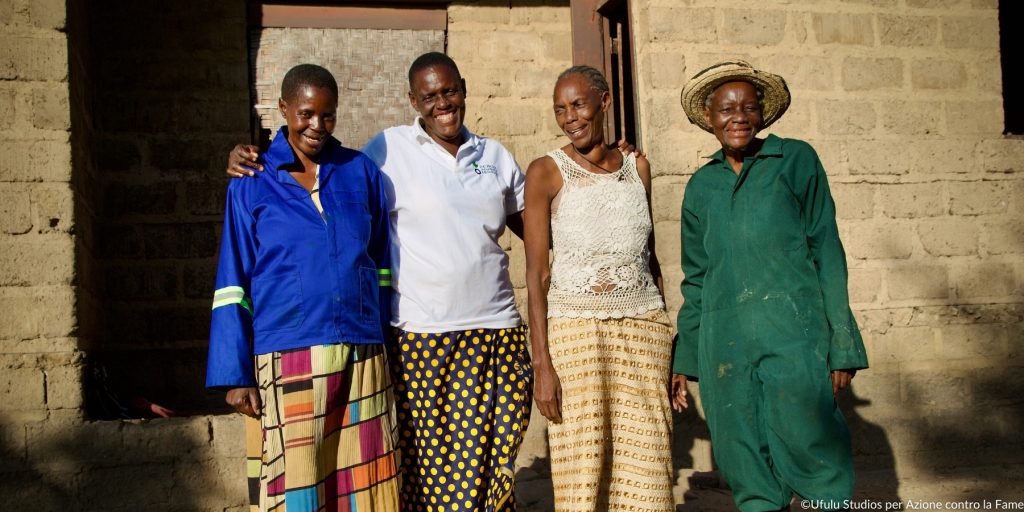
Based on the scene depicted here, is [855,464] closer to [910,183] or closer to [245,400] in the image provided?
[910,183]

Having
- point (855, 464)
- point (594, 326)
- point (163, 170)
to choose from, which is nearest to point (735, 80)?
point (594, 326)

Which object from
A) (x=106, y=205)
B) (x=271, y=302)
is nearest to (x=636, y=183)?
(x=271, y=302)

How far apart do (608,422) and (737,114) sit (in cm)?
117

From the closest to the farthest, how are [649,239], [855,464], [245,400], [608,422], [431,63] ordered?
1. [245,400]
2. [608,422]
3. [431,63]
4. [649,239]
5. [855,464]

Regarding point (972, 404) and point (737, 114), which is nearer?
point (737, 114)

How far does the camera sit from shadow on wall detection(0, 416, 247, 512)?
4023 millimetres

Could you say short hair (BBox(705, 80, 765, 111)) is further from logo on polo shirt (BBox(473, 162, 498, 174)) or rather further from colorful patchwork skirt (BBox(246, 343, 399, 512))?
colorful patchwork skirt (BBox(246, 343, 399, 512))

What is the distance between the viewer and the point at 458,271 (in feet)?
10.5

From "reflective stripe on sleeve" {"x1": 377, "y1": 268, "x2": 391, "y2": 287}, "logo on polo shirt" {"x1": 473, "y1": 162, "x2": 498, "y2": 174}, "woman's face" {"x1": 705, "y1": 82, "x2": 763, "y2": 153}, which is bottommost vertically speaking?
"reflective stripe on sleeve" {"x1": 377, "y1": 268, "x2": 391, "y2": 287}

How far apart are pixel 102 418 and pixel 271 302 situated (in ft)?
5.90

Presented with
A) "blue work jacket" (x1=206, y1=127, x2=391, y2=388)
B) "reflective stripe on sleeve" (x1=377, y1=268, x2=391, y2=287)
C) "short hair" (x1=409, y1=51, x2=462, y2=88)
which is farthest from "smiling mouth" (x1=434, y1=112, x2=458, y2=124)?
"reflective stripe on sleeve" (x1=377, y1=268, x2=391, y2=287)

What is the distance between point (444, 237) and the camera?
321cm

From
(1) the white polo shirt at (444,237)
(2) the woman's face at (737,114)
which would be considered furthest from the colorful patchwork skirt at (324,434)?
(2) the woman's face at (737,114)

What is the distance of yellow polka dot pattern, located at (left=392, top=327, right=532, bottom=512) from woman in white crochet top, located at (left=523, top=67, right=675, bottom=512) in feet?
0.49
